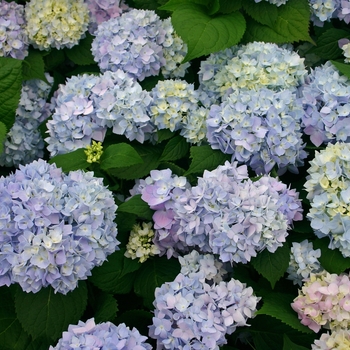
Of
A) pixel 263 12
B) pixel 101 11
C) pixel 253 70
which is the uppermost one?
pixel 263 12

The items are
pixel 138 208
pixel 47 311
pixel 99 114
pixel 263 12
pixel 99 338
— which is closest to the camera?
pixel 99 338

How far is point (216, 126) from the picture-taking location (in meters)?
2.00

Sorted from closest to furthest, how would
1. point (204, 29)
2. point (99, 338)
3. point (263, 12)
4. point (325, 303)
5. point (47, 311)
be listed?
point (99, 338), point (325, 303), point (47, 311), point (204, 29), point (263, 12)

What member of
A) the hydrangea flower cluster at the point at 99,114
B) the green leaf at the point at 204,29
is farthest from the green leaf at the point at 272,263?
the green leaf at the point at 204,29

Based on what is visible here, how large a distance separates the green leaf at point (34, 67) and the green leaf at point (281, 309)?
4.59 feet

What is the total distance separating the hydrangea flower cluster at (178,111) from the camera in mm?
2107

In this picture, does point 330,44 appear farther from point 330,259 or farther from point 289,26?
point 330,259

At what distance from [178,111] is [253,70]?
328 mm

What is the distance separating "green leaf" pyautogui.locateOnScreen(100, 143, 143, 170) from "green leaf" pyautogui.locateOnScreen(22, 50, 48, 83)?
707 millimetres

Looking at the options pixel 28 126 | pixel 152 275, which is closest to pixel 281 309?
pixel 152 275

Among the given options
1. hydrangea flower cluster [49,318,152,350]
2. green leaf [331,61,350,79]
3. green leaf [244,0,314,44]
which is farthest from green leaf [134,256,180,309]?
green leaf [244,0,314,44]

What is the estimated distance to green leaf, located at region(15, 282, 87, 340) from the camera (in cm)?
177

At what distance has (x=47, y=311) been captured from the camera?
179 cm

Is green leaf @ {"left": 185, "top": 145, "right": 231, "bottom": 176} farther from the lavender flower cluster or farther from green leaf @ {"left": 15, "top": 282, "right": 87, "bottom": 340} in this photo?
green leaf @ {"left": 15, "top": 282, "right": 87, "bottom": 340}
